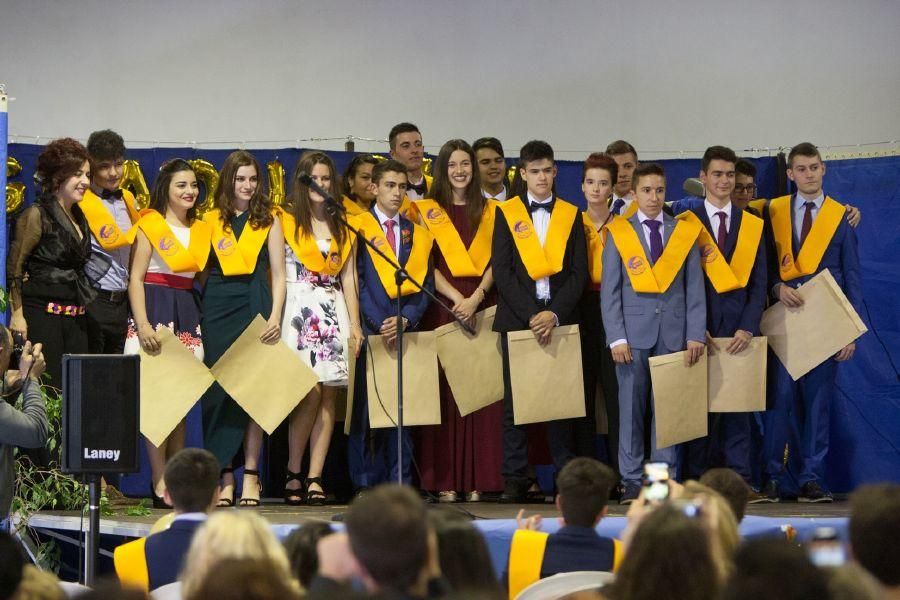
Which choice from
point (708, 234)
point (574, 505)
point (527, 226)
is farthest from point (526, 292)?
point (574, 505)

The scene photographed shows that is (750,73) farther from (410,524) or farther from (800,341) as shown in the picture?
(410,524)

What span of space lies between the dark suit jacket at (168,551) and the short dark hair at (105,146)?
3138mm

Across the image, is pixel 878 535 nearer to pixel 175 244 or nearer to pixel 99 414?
pixel 99 414

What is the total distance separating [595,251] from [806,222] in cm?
118

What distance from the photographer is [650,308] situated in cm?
695

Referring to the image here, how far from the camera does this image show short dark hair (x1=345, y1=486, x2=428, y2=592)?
2742 mm

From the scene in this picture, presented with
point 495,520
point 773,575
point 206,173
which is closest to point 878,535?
point 773,575

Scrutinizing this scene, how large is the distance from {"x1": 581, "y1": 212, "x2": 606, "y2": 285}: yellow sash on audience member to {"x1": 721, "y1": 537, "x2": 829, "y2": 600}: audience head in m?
4.59

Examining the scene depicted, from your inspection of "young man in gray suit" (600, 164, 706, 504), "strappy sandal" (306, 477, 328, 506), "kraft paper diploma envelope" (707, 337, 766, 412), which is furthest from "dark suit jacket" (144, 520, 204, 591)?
"kraft paper diploma envelope" (707, 337, 766, 412)

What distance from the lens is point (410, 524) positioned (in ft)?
9.06

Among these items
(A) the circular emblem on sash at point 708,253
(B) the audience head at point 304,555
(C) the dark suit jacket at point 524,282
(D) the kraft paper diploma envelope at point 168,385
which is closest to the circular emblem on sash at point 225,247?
(D) the kraft paper diploma envelope at point 168,385

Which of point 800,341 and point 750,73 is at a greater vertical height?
point 750,73

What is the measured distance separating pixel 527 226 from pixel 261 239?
1349 mm

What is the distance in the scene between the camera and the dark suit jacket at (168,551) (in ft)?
13.8
